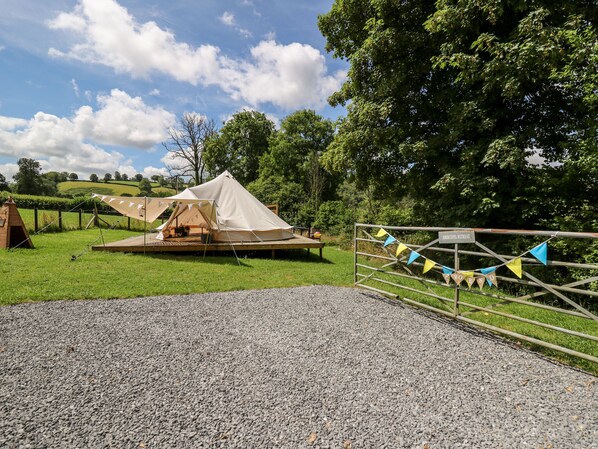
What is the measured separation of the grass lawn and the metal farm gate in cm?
176

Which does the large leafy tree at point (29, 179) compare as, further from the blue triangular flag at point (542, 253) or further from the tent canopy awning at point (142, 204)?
the blue triangular flag at point (542, 253)

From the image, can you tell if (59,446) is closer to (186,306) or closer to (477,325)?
(186,306)

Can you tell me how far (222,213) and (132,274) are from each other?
183 inches

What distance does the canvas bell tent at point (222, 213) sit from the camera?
967cm

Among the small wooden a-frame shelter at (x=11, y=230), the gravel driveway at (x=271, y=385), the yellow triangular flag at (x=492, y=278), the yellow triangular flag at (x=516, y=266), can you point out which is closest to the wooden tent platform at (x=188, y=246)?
the small wooden a-frame shelter at (x=11, y=230)

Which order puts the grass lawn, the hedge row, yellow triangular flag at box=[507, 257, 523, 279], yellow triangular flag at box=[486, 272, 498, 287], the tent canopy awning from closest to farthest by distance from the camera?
yellow triangular flag at box=[507, 257, 523, 279] → yellow triangular flag at box=[486, 272, 498, 287] → the grass lawn → the tent canopy awning → the hedge row

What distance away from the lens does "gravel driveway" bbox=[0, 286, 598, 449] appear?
2105 millimetres

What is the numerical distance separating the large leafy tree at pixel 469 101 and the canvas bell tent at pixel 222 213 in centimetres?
345

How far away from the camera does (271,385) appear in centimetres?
270

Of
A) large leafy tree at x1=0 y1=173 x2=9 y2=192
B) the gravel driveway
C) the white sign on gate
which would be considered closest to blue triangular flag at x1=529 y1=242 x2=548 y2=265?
the white sign on gate

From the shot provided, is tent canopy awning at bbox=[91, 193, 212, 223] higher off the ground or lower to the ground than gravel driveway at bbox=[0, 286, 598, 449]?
higher

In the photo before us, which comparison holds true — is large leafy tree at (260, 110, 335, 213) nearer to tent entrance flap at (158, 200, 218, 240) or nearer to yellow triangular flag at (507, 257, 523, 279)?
tent entrance flap at (158, 200, 218, 240)

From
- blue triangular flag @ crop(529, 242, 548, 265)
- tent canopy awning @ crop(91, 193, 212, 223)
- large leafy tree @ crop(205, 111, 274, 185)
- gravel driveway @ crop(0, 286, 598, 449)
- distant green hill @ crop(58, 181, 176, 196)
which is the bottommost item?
gravel driveway @ crop(0, 286, 598, 449)

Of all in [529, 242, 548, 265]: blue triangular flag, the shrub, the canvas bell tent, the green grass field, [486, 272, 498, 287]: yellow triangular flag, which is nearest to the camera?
[529, 242, 548, 265]: blue triangular flag
